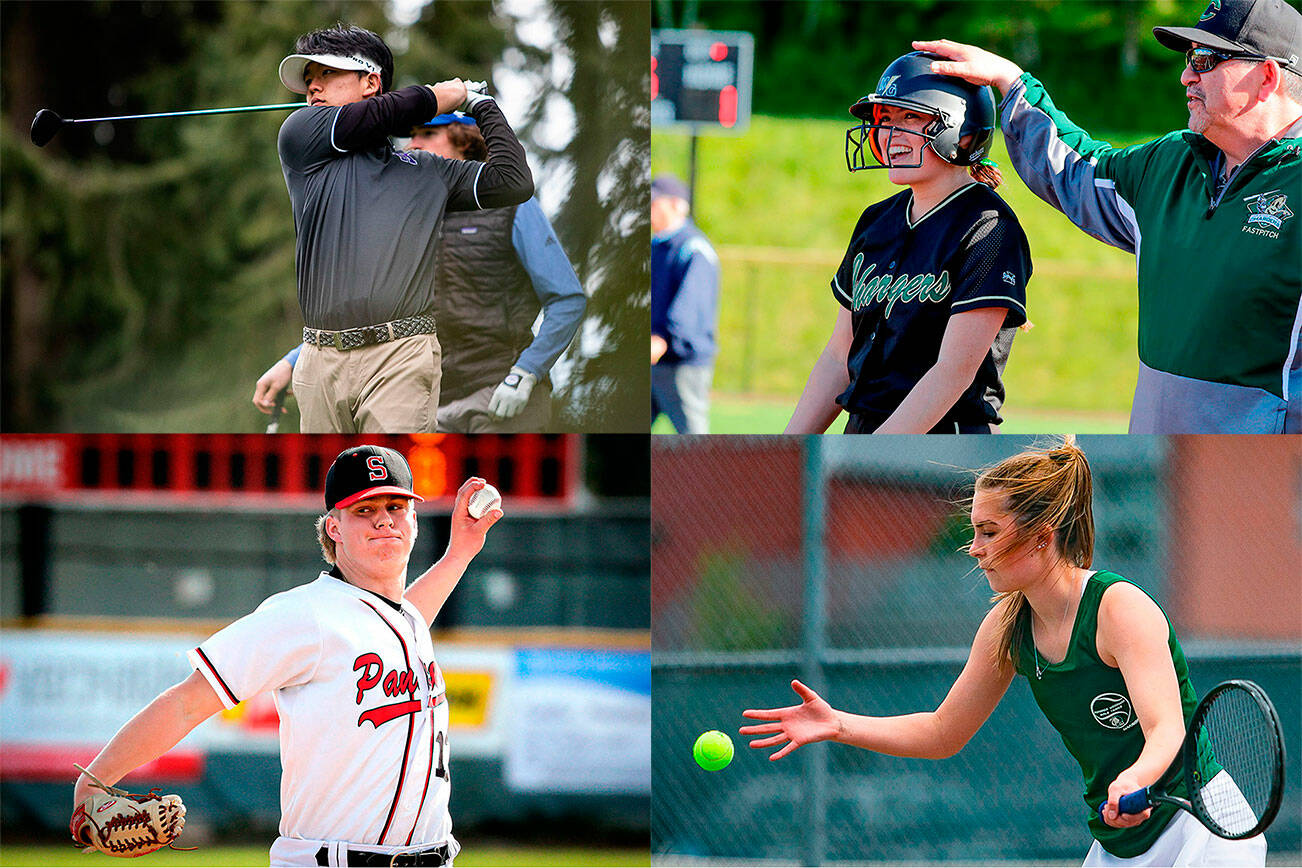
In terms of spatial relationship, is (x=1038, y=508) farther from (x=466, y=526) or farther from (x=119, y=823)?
(x=119, y=823)

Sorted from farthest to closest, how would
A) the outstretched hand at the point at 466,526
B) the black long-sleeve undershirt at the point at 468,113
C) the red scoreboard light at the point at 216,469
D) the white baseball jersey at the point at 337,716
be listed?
the red scoreboard light at the point at 216,469, the outstretched hand at the point at 466,526, the black long-sleeve undershirt at the point at 468,113, the white baseball jersey at the point at 337,716

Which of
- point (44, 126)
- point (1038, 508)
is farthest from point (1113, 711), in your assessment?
point (44, 126)

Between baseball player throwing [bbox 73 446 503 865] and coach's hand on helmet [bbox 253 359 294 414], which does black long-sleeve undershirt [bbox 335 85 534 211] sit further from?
baseball player throwing [bbox 73 446 503 865]

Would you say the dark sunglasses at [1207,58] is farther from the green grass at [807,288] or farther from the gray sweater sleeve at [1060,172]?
the green grass at [807,288]

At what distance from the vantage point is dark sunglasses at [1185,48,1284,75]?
139 inches

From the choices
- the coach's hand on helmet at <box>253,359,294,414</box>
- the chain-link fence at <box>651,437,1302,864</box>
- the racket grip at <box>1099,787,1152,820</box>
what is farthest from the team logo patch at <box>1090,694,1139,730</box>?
the coach's hand on helmet at <box>253,359,294,414</box>

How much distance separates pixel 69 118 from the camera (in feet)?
14.7

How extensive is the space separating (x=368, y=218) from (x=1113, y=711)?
2513mm

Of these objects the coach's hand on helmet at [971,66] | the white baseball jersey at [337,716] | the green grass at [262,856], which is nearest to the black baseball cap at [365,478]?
the white baseball jersey at [337,716]

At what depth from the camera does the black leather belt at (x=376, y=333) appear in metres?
4.00

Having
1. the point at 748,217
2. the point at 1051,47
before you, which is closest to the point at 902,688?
the point at 1051,47

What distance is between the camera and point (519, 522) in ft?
27.3

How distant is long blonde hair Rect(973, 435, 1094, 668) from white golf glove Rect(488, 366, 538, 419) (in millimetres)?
1413

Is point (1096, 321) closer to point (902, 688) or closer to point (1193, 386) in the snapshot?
point (902, 688)
